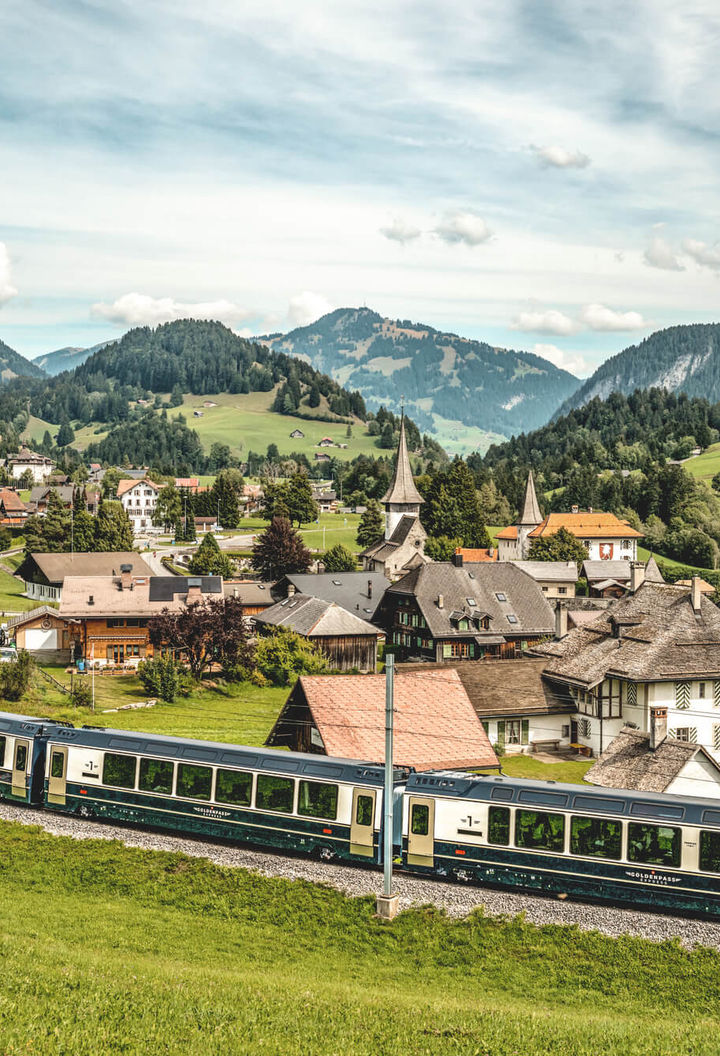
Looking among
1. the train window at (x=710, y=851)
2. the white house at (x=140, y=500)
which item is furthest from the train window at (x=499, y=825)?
the white house at (x=140, y=500)

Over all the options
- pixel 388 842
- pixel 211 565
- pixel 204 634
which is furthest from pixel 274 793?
pixel 211 565

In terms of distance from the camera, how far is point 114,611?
62281mm

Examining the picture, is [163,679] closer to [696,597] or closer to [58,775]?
[58,775]

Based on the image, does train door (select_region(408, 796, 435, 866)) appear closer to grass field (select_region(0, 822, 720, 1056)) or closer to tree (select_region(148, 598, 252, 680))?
grass field (select_region(0, 822, 720, 1056))

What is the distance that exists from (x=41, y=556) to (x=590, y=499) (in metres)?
103

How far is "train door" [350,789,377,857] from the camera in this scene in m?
23.5

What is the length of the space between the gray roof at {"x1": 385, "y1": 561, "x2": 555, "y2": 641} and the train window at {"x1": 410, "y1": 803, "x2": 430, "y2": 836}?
42056mm

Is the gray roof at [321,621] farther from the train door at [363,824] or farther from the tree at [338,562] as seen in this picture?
the train door at [363,824]

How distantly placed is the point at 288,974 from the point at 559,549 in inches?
4013

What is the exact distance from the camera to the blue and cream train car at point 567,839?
21312mm

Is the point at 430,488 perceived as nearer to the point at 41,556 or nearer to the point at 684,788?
the point at 41,556

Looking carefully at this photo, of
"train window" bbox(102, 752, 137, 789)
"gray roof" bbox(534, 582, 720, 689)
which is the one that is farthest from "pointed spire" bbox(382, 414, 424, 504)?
"train window" bbox(102, 752, 137, 789)

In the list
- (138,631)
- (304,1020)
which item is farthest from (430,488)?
(304,1020)

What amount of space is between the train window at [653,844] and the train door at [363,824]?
19.7 ft
